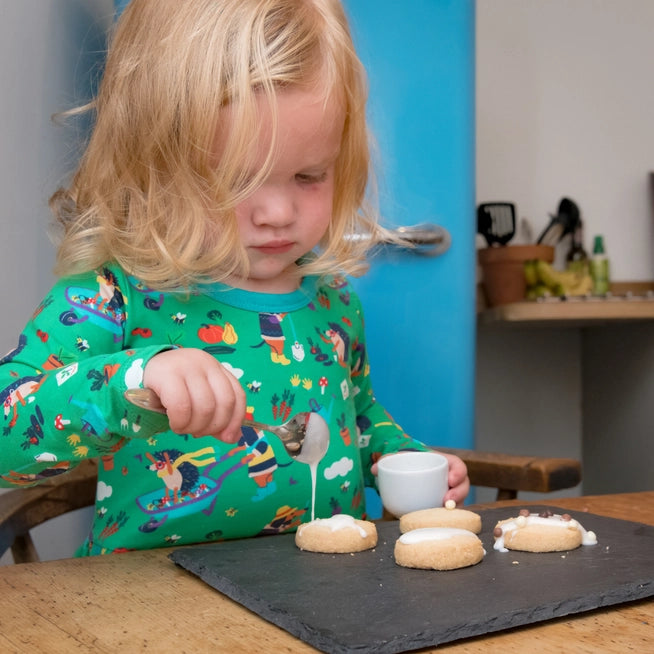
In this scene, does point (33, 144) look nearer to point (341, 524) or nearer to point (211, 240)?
point (211, 240)

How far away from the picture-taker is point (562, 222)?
105 inches

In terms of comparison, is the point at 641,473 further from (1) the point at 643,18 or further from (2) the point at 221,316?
(2) the point at 221,316

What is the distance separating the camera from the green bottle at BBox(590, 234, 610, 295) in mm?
2641

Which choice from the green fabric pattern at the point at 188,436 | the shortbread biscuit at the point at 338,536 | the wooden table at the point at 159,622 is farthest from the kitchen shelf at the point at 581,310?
the wooden table at the point at 159,622

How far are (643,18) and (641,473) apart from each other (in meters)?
1.40

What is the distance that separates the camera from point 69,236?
1058 millimetres

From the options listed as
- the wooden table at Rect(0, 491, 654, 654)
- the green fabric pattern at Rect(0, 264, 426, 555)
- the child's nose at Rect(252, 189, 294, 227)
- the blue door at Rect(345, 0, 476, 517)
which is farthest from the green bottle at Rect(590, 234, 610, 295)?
the wooden table at Rect(0, 491, 654, 654)

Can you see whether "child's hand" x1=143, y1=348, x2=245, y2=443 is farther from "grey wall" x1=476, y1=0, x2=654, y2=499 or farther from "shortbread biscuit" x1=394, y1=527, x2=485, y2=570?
"grey wall" x1=476, y1=0, x2=654, y2=499

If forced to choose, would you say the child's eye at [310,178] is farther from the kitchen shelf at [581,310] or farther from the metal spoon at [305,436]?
the kitchen shelf at [581,310]

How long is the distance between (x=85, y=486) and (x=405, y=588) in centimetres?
64

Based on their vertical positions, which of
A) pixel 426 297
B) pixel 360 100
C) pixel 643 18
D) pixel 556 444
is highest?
pixel 643 18

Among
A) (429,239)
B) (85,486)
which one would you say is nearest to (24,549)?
(85,486)

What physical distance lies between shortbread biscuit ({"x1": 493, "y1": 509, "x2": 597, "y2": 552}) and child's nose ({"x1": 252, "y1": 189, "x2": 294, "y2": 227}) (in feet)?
1.30

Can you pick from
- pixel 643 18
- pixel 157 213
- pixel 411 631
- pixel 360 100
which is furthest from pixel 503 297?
pixel 411 631
